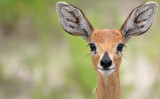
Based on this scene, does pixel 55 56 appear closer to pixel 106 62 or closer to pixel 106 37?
pixel 106 37

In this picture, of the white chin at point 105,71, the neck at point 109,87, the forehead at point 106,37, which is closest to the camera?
the white chin at point 105,71

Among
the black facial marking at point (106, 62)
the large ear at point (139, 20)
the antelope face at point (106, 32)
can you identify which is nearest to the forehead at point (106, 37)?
the antelope face at point (106, 32)

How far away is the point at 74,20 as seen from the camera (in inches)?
331

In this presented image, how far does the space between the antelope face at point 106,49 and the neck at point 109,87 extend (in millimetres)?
154

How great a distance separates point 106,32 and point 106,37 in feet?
0.30

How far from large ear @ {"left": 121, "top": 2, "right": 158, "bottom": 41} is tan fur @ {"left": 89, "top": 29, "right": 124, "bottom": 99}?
131mm

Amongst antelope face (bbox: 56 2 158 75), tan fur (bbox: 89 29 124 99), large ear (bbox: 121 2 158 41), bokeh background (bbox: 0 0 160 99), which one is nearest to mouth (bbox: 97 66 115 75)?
antelope face (bbox: 56 2 158 75)

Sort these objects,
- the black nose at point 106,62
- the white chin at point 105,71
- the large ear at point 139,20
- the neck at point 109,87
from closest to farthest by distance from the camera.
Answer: the black nose at point 106,62 < the white chin at point 105,71 < the neck at point 109,87 < the large ear at point 139,20

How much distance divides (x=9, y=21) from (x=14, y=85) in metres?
1.39

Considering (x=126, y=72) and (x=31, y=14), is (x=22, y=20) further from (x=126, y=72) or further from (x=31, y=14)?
(x=126, y=72)

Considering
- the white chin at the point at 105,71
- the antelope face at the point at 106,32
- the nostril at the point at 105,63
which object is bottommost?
the white chin at the point at 105,71

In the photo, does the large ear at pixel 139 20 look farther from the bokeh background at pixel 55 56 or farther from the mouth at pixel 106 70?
the bokeh background at pixel 55 56

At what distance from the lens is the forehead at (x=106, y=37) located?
7.94m

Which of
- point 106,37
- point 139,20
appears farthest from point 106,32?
point 139,20
